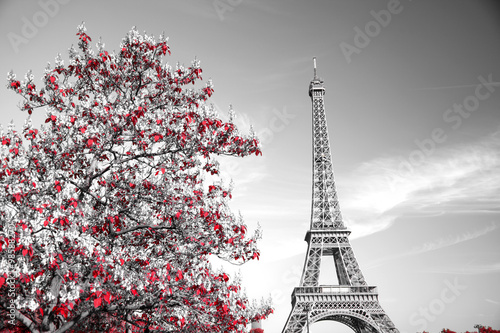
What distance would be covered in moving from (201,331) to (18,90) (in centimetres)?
794

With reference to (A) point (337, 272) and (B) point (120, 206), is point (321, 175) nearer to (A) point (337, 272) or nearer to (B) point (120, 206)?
(A) point (337, 272)

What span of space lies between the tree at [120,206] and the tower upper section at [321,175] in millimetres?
49376

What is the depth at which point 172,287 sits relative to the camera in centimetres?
837

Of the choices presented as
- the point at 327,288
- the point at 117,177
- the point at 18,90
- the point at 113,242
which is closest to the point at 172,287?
the point at 113,242

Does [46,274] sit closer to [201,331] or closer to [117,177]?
[117,177]

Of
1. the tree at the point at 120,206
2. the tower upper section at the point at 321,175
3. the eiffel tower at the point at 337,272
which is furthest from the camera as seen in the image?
the tower upper section at the point at 321,175

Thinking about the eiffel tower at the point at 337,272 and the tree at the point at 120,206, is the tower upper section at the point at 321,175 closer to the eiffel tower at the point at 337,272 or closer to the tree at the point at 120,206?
the eiffel tower at the point at 337,272

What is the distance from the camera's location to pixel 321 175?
208ft

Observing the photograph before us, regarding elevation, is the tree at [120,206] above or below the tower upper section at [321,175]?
below

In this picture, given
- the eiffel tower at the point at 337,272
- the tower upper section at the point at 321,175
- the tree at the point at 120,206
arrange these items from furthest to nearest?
1. the tower upper section at the point at 321,175
2. the eiffel tower at the point at 337,272
3. the tree at the point at 120,206

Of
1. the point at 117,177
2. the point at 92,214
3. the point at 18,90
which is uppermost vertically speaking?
the point at 18,90

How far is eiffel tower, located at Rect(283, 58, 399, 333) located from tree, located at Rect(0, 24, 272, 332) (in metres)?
38.4

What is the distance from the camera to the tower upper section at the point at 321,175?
58975 millimetres

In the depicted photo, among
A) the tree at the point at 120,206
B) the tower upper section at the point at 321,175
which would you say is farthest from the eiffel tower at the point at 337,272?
the tree at the point at 120,206
